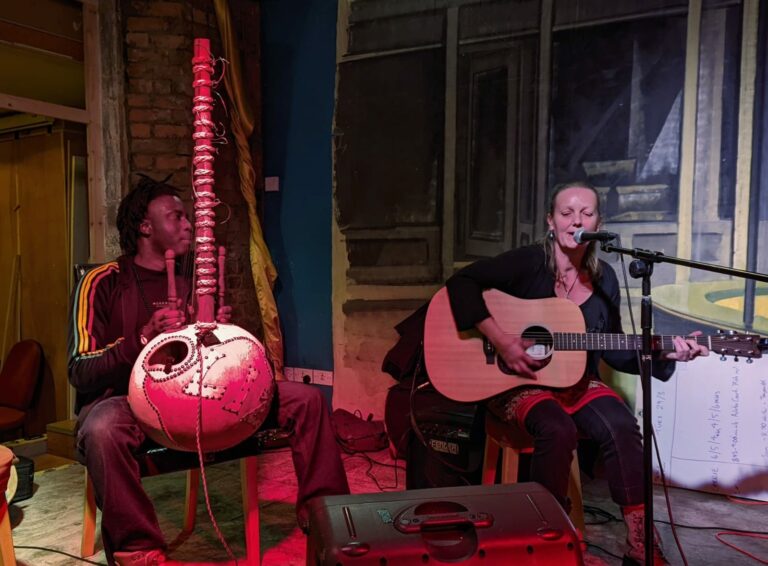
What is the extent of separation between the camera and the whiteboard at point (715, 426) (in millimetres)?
2768

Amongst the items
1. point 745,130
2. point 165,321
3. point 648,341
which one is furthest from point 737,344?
point 165,321

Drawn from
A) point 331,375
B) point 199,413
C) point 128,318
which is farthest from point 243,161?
point 199,413

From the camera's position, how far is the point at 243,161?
389 centimetres

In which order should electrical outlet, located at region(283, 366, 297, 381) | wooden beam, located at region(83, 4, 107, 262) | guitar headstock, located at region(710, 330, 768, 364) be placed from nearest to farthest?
guitar headstock, located at region(710, 330, 768, 364), wooden beam, located at region(83, 4, 107, 262), electrical outlet, located at region(283, 366, 297, 381)

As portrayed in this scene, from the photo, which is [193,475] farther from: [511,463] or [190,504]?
[511,463]

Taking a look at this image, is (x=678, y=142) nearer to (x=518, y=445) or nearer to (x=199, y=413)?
(x=518, y=445)

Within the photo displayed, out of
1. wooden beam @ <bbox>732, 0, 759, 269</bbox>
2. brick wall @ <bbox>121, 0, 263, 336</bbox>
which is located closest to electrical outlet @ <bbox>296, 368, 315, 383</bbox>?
brick wall @ <bbox>121, 0, 263, 336</bbox>

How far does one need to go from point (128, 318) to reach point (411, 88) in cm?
218

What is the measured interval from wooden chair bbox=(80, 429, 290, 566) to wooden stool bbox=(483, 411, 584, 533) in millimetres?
745

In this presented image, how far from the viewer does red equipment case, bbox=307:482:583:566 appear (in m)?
1.21

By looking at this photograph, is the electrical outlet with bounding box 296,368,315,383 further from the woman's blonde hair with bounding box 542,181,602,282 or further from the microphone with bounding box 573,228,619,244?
the microphone with bounding box 573,228,619,244

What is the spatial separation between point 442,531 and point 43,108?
330 cm

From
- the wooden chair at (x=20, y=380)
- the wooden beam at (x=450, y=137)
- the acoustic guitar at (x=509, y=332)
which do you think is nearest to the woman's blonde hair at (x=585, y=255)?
the acoustic guitar at (x=509, y=332)

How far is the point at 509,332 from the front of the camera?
7.55 ft
